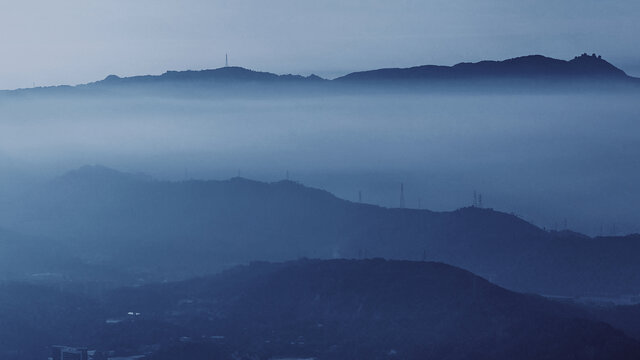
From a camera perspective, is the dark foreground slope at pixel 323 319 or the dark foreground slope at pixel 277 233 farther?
the dark foreground slope at pixel 277 233

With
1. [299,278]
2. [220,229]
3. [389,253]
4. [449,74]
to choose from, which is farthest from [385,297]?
[449,74]

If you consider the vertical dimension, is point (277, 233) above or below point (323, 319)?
below

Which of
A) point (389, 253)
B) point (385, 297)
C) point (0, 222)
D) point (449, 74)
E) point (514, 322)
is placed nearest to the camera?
point (514, 322)

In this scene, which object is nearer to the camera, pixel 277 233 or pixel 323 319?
pixel 323 319

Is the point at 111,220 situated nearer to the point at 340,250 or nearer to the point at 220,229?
the point at 220,229

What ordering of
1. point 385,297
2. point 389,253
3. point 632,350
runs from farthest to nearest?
point 389,253, point 385,297, point 632,350
